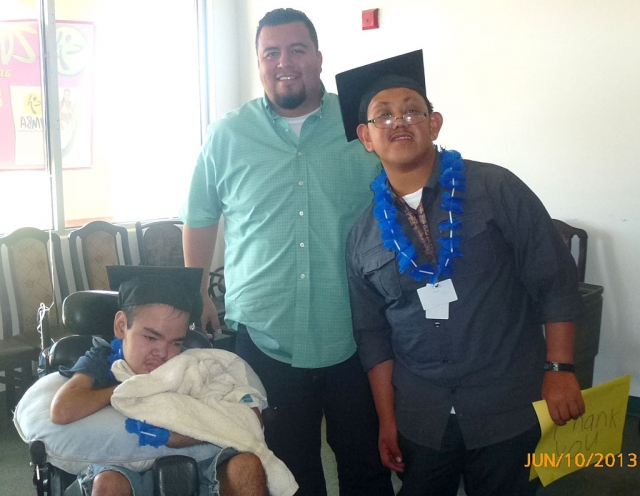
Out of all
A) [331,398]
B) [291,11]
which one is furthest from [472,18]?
[331,398]

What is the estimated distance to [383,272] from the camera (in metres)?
1.59

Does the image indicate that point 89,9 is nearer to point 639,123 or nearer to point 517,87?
point 517,87

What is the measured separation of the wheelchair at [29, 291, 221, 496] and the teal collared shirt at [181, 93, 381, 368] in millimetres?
298

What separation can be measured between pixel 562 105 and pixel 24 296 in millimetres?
3656

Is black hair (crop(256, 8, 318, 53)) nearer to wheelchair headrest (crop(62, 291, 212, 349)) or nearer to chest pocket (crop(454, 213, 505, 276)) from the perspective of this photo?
chest pocket (crop(454, 213, 505, 276))

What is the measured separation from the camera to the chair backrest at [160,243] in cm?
453

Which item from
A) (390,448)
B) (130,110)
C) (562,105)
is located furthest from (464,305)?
(130,110)

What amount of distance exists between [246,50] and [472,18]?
243 centimetres

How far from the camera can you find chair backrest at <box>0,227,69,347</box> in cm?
369

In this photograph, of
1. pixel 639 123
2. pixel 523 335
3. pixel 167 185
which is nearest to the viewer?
pixel 523 335

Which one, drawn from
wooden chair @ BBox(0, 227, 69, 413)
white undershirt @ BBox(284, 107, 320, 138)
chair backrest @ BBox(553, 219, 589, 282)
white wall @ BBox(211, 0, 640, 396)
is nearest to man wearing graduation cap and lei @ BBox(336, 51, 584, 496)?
white undershirt @ BBox(284, 107, 320, 138)

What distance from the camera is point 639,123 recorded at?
3.34 m

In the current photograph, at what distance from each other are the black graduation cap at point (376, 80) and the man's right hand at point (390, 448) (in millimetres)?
919

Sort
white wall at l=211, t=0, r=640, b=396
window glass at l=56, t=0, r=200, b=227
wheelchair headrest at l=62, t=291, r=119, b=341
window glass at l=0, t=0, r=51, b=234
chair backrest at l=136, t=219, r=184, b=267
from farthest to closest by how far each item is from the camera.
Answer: window glass at l=56, t=0, r=200, b=227, chair backrest at l=136, t=219, r=184, b=267, window glass at l=0, t=0, r=51, b=234, white wall at l=211, t=0, r=640, b=396, wheelchair headrest at l=62, t=291, r=119, b=341
